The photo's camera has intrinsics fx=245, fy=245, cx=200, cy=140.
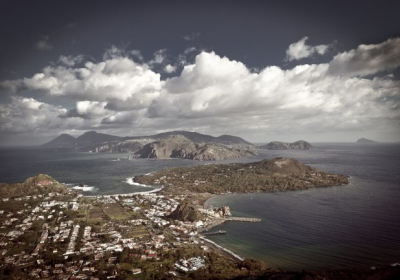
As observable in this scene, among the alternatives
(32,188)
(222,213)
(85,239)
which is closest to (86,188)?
(32,188)

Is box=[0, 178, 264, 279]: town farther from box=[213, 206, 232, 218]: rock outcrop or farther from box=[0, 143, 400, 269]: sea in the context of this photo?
box=[0, 143, 400, 269]: sea

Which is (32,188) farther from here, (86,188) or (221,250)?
(221,250)

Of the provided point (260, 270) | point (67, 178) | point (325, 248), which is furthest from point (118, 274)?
point (67, 178)

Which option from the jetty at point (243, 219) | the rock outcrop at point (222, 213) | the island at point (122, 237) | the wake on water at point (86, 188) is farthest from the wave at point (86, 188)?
the jetty at point (243, 219)

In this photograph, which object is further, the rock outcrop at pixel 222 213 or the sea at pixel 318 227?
the rock outcrop at pixel 222 213

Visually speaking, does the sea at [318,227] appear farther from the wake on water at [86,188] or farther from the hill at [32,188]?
the hill at [32,188]

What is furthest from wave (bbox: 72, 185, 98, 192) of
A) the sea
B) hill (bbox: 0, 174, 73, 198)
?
hill (bbox: 0, 174, 73, 198)

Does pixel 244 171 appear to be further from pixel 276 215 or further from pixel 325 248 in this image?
pixel 325 248
